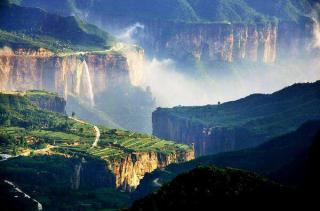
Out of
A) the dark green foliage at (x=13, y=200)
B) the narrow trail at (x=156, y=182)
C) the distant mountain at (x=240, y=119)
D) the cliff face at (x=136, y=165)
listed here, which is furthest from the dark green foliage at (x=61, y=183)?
the distant mountain at (x=240, y=119)

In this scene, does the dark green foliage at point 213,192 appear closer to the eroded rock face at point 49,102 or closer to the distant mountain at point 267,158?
the distant mountain at point 267,158

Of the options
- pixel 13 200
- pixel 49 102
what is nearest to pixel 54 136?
pixel 49 102

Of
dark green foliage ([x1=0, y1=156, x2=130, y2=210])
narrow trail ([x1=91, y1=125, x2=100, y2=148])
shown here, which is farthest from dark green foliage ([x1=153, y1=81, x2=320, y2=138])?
dark green foliage ([x1=0, y1=156, x2=130, y2=210])

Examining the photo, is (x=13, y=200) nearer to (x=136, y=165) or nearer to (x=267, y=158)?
(x=267, y=158)

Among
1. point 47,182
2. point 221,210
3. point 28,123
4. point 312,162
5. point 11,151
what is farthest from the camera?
point 28,123

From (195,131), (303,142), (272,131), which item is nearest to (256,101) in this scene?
(195,131)

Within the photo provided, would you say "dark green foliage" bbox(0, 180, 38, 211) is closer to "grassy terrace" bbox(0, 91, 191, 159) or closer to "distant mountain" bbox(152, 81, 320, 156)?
"grassy terrace" bbox(0, 91, 191, 159)

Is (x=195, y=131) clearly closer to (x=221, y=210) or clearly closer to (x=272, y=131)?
(x=272, y=131)
